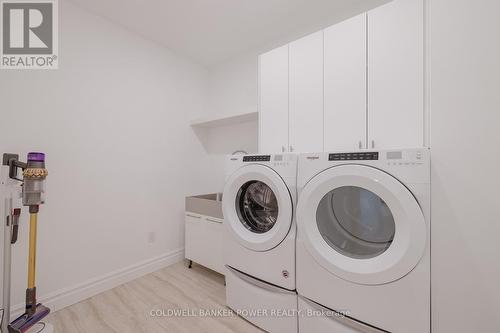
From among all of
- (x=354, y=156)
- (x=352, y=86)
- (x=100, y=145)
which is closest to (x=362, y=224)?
(x=354, y=156)

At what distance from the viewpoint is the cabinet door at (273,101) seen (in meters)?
1.65

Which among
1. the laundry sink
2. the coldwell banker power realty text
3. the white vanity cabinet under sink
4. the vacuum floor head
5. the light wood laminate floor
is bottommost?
the light wood laminate floor

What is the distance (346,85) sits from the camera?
135 centimetres

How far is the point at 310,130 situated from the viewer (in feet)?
4.98

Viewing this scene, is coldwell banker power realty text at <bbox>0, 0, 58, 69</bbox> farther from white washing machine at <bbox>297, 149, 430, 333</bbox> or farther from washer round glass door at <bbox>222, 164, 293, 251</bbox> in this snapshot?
white washing machine at <bbox>297, 149, 430, 333</bbox>

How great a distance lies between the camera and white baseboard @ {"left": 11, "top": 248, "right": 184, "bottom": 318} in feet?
5.30

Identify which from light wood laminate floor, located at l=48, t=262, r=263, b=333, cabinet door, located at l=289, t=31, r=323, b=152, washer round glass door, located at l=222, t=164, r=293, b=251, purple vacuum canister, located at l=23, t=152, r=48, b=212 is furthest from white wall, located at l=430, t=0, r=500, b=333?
purple vacuum canister, located at l=23, t=152, r=48, b=212

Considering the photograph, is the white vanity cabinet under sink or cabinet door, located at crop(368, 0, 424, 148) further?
the white vanity cabinet under sink

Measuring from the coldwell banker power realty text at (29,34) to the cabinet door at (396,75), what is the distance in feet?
7.71

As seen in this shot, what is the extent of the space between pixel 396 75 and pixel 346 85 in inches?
10.6

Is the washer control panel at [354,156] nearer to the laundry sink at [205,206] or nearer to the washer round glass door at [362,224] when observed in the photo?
the washer round glass door at [362,224]

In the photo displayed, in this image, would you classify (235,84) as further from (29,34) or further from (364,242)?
(364,242)

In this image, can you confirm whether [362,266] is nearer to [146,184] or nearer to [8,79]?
[146,184]

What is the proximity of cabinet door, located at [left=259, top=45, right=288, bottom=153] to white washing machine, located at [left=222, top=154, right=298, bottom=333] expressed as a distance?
28cm
